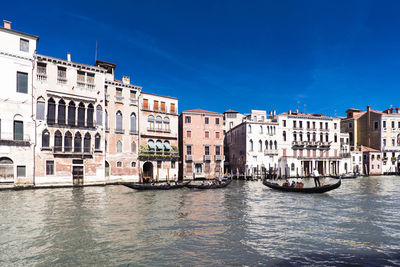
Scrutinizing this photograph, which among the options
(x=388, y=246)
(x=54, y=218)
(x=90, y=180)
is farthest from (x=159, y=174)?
(x=388, y=246)

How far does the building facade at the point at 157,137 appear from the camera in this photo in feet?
107

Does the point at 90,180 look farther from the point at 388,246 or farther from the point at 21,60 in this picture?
the point at 388,246

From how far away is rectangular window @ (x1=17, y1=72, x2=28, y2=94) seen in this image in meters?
24.5

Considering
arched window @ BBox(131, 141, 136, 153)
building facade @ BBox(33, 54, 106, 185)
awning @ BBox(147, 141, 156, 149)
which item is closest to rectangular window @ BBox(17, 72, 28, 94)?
building facade @ BBox(33, 54, 106, 185)

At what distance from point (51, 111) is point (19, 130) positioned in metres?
3.20

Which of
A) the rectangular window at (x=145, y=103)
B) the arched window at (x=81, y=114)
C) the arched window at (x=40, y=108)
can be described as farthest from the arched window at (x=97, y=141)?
the rectangular window at (x=145, y=103)

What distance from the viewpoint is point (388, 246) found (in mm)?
8453

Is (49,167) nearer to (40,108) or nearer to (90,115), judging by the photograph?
(40,108)

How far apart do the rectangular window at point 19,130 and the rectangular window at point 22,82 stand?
9.55ft

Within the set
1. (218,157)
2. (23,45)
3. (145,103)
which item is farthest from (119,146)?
(218,157)

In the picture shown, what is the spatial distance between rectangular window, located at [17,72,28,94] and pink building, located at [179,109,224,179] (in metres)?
18.5

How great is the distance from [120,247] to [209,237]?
2985mm

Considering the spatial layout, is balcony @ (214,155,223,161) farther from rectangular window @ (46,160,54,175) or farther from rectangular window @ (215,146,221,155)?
rectangular window @ (46,160,54,175)

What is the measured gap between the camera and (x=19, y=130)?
24297mm
